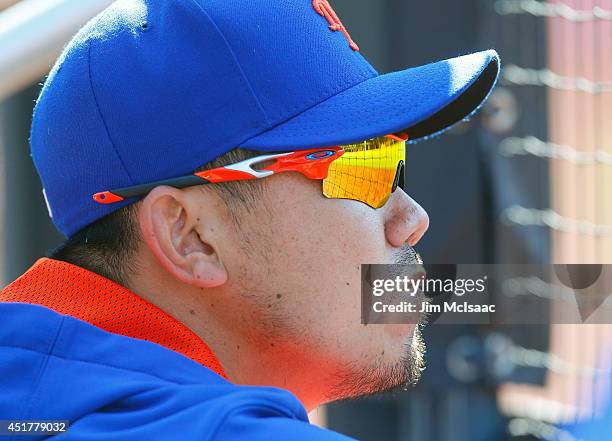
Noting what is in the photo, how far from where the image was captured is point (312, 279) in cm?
182

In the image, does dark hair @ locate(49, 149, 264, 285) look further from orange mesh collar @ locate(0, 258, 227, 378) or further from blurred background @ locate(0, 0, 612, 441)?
blurred background @ locate(0, 0, 612, 441)

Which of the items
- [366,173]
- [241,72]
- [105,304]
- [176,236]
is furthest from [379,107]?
[105,304]

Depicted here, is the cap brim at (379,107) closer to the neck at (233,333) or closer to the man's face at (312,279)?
the man's face at (312,279)

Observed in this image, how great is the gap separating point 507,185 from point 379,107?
2056mm

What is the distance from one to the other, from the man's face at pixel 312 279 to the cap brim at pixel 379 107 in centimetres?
9

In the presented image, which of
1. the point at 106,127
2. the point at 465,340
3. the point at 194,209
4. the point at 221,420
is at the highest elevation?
the point at 106,127

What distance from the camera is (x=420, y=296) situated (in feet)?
6.70

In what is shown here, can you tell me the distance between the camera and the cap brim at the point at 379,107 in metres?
1.74

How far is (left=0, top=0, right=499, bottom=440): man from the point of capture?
5.64ft

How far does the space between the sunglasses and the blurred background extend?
1755 mm

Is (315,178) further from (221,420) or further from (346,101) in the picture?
(221,420)

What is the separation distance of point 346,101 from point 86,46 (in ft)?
1.46

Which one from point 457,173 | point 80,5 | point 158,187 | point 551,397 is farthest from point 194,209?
point 551,397

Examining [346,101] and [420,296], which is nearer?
[346,101]
